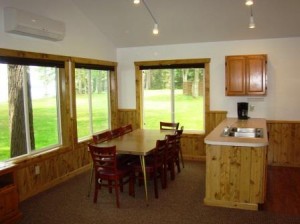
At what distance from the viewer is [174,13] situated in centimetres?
512

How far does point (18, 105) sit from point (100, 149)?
1548 mm

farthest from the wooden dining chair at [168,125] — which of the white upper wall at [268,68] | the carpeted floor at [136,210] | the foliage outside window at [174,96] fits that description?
the carpeted floor at [136,210]

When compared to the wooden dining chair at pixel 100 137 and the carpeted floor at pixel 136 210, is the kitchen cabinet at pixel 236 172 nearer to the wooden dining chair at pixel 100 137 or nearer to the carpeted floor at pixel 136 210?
the carpeted floor at pixel 136 210

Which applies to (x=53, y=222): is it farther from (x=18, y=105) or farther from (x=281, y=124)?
(x=281, y=124)

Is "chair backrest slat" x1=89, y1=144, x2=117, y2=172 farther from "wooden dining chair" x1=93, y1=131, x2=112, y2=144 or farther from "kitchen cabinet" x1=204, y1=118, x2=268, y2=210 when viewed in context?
"kitchen cabinet" x1=204, y1=118, x2=268, y2=210

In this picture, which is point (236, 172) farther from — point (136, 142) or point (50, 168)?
point (50, 168)

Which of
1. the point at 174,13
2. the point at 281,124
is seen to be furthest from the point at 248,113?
the point at 174,13

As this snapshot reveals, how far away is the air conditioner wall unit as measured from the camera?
382cm

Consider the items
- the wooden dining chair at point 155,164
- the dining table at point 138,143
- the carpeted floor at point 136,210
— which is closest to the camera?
the carpeted floor at point 136,210

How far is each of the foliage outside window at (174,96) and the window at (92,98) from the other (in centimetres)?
90

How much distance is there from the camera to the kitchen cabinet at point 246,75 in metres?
5.36

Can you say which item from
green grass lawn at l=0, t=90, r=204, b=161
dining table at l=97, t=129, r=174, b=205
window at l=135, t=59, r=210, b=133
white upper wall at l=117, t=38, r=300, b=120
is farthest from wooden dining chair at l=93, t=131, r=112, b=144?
white upper wall at l=117, t=38, r=300, b=120

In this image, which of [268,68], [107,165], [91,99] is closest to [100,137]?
[107,165]

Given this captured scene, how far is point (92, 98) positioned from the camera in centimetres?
604
